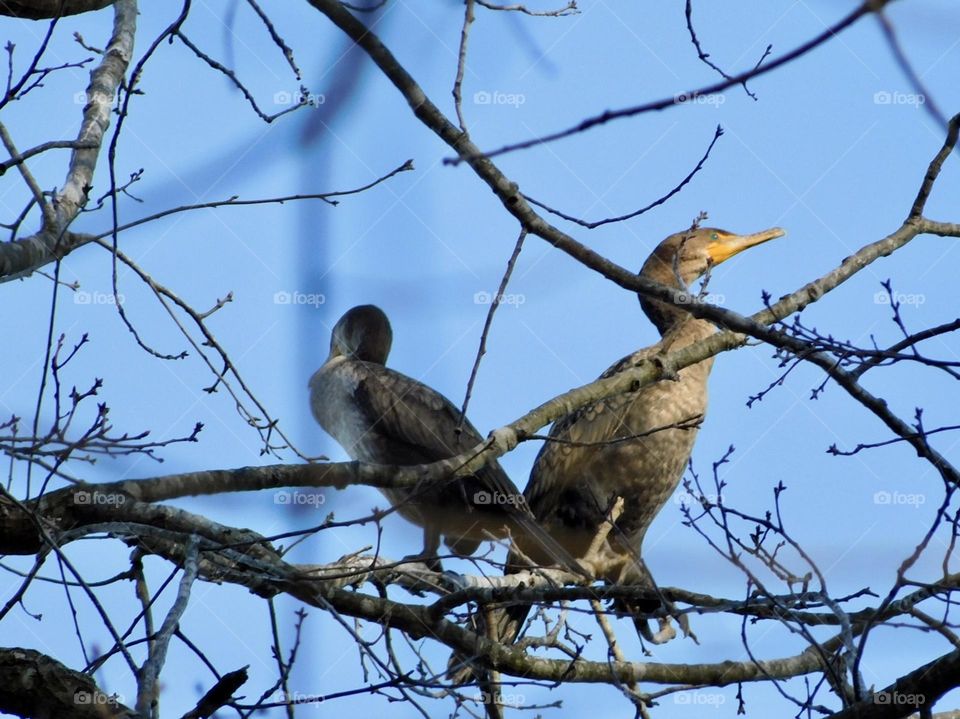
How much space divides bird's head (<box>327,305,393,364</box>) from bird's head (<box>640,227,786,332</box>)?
5.45 ft

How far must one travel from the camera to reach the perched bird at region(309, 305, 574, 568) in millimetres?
5988

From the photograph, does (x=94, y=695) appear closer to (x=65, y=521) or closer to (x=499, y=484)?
(x=65, y=521)

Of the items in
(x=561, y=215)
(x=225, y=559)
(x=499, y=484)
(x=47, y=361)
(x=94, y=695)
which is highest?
(x=499, y=484)

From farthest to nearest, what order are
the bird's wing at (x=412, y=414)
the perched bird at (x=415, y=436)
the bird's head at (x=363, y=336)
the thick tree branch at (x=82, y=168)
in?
the bird's head at (x=363, y=336), the bird's wing at (x=412, y=414), the perched bird at (x=415, y=436), the thick tree branch at (x=82, y=168)

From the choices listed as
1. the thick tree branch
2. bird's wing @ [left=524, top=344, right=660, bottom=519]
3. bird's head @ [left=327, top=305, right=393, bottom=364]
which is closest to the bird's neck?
bird's wing @ [left=524, top=344, right=660, bottom=519]

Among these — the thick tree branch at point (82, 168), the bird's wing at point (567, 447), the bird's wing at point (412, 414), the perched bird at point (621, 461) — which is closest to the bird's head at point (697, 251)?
the perched bird at point (621, 461)

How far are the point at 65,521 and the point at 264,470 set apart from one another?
2.15 feet

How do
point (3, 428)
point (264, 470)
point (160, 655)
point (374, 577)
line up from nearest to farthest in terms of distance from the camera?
point (160, 655)
point (264, 470)
point (3, 428)
point (374, 577)

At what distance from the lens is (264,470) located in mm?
3406

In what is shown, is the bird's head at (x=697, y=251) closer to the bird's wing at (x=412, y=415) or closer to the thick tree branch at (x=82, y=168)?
the bird's wing at (x=412, y=415)

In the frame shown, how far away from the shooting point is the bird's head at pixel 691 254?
7168 millimetres

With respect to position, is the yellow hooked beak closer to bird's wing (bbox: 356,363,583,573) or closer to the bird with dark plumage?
the bird with dark plumage

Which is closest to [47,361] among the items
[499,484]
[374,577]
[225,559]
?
[225,559]

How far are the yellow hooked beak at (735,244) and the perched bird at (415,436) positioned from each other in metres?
1.98
